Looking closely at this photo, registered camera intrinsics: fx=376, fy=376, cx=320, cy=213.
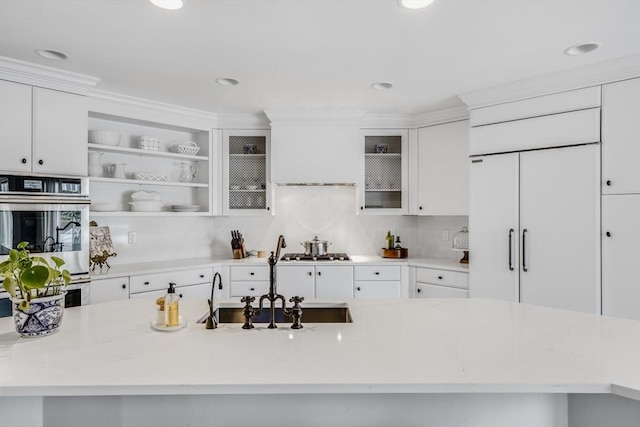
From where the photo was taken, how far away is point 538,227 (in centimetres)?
289

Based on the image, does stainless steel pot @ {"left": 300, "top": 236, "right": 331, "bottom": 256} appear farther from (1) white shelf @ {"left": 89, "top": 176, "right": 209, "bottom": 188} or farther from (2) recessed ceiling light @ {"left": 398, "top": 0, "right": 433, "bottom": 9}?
(2) recessed ceiling light @ {"left": 398, "top": 0, "right": 433, "bottom": 9}

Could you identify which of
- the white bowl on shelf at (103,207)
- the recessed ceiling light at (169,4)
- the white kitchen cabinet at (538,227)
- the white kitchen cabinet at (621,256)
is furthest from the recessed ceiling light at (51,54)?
the white kitchen cabinet at (621,256)

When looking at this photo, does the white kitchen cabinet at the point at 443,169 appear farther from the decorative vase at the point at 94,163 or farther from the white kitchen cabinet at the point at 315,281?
the decorative vase at the point at 94,163

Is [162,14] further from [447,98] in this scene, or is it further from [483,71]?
[447,98]

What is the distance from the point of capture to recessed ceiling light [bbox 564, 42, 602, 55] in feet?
7.56

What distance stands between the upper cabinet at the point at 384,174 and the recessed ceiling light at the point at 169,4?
2412mm

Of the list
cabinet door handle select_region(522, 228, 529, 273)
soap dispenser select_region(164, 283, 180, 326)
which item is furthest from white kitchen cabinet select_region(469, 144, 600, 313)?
soap dispenser select_region(164, 283, 180, 326)

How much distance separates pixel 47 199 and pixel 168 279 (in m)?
1.17

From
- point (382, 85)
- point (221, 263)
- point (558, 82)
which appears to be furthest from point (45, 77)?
point (558, 82)

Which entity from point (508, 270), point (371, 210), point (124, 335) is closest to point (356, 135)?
point (371, 210)

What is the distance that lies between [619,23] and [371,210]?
2441 mm

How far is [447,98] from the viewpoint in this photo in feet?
11.1

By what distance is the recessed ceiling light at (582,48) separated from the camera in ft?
7.56

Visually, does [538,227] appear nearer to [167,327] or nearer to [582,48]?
[582,48]
